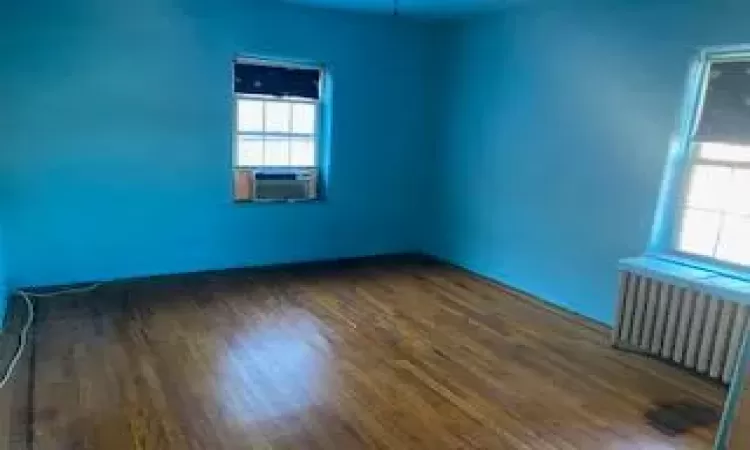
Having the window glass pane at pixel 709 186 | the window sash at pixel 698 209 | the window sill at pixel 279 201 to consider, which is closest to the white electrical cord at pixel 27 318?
the window sill at pixel 279 201

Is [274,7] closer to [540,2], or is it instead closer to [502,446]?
[540,2]

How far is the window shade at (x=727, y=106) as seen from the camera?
11.5ft

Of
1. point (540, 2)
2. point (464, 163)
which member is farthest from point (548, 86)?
point (464, 163)

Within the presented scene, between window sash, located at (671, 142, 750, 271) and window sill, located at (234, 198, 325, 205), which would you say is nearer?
window sash, located at (671, 142, 750, 271)

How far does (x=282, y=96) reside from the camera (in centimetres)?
538

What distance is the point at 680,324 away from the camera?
361cm

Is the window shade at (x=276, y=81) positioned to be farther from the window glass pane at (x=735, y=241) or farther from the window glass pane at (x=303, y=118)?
the window glass pane at (x=735, y=241)

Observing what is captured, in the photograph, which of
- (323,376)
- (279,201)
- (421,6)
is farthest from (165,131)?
(323,376)

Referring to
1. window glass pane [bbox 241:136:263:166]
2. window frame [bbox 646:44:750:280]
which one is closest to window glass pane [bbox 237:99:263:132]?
window glass pane [bbox 241:136:263:166]

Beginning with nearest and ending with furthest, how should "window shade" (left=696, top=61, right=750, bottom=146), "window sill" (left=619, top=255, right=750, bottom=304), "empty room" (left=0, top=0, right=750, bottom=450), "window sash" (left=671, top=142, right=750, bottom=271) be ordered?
1. "empty room" (left=0, top=0, right=750, bottom=450)
2. "window sill" (left=619, top=255, right=750, bottom=304)
3. "window shade" (left=696, top=61, right=750, bottom=146)
4. "window sash" (left=671, top=142, right=750, bottom=271)

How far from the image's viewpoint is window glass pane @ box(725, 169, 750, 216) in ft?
11.7

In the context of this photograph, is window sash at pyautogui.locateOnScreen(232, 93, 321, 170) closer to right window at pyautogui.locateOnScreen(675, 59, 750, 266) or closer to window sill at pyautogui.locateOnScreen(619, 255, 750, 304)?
window sill at pyautogui.locateOnScreen(619, 255, 750, 304)

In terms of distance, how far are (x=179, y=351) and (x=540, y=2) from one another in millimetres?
4008

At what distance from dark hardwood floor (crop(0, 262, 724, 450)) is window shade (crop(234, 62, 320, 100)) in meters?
1.90
